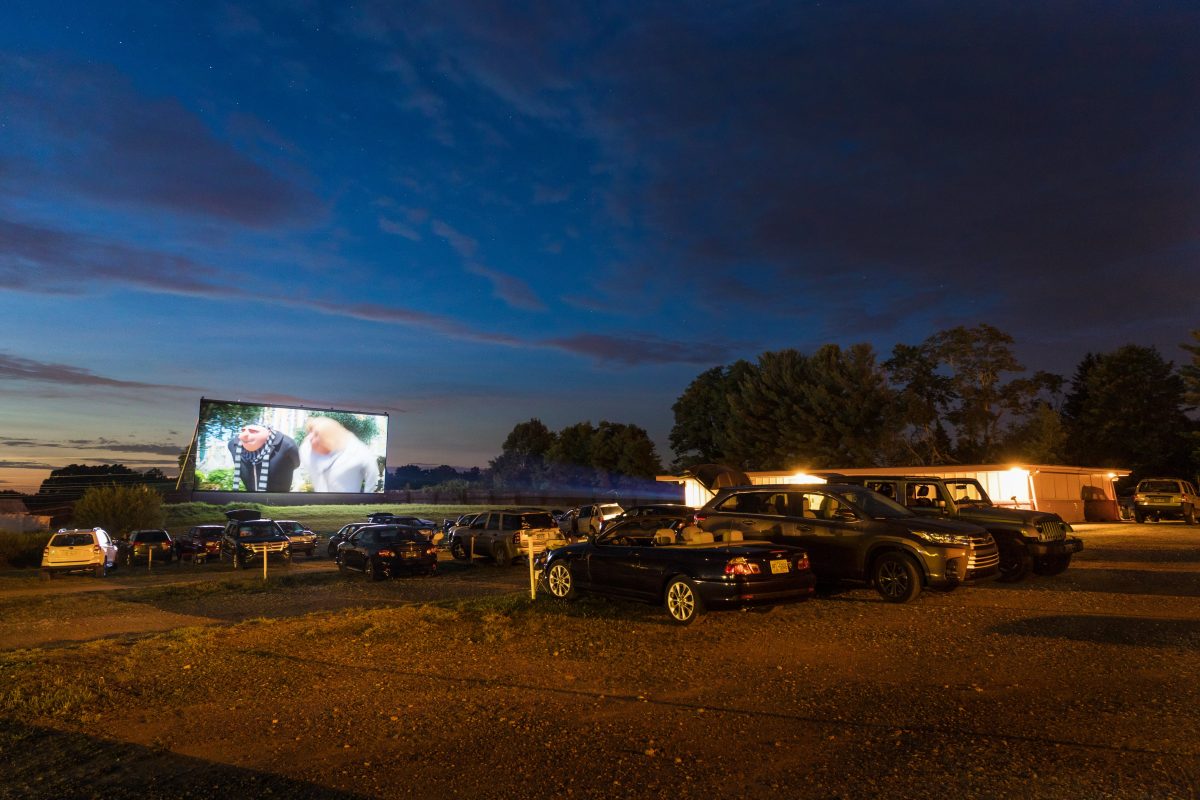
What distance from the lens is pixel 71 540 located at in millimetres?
23672

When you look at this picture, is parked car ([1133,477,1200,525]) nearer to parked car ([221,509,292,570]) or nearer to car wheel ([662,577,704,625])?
car wheel ([662,577,704,625])

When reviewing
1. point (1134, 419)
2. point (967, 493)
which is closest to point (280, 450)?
point (967, 493)

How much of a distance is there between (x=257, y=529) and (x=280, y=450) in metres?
33.2

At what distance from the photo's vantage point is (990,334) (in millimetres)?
53812

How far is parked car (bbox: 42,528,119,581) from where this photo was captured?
75.9 ft

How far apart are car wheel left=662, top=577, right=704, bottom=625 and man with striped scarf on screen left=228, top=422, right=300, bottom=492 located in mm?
51809

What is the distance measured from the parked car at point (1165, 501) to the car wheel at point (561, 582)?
3125 cm

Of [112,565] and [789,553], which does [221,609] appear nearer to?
[789,553]

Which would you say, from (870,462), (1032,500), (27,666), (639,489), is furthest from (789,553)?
(639,489)

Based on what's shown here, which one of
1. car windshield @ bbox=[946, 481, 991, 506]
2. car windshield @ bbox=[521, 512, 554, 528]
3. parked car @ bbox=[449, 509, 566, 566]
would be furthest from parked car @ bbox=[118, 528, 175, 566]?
car windshield @ bbox=[946, 481, 991, 506]

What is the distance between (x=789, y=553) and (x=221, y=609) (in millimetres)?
10422

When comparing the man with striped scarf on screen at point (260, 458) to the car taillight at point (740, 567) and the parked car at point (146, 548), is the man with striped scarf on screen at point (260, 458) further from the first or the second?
the car taillight at point (740, 567)

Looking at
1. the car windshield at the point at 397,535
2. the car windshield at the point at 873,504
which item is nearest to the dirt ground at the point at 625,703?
the car windshield at the point at 873,504

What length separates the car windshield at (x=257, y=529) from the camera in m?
25.0
